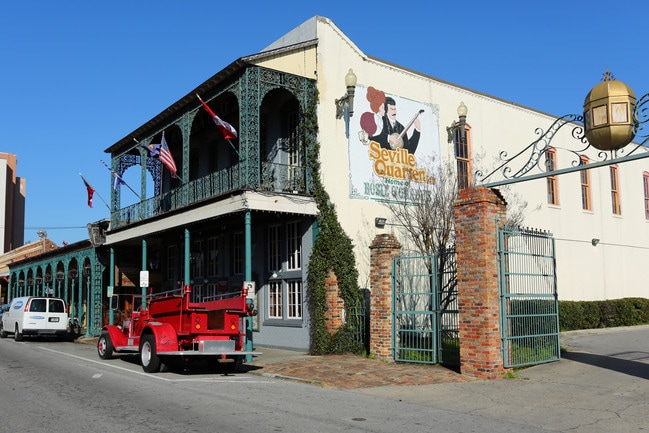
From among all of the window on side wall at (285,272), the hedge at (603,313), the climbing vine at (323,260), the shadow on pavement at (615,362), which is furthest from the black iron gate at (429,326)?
the hedge at (603,313)

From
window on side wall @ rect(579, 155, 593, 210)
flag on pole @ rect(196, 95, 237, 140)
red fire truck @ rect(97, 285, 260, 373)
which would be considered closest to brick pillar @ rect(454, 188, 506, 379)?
red fire truck @ rect(97, 285, 260, 373)

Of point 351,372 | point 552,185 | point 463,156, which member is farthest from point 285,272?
point 552,185

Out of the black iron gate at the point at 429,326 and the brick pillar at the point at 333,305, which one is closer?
the black iron gate at the point at 429,326

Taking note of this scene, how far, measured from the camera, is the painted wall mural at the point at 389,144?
1948 centimetres

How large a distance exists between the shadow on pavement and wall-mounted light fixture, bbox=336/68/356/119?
924 centimetres

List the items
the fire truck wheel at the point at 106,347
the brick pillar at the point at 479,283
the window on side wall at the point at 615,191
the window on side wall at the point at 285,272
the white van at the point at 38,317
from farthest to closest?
the window on side wall at the point at 615,191
the white van at the point at 38,317
the window on side wall at the point at 285,272
the fire truck wheel at the point at 106,347
the brick pillar at the point at 479,283

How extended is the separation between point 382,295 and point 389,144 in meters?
7.02

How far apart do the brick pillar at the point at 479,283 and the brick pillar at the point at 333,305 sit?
5.52 metres

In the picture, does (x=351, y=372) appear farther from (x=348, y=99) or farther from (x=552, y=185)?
(x=552, y=185)

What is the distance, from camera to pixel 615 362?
45.6 feet

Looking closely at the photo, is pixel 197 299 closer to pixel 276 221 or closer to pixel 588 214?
pixel 276 221

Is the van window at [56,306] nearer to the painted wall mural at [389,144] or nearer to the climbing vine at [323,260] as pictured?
the climbing vine at [323,260]

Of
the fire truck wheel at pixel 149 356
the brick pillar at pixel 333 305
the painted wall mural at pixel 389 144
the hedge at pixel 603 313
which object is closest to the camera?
the fire truck wheel at pixel 149 356

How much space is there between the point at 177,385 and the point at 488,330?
601 centimetres
